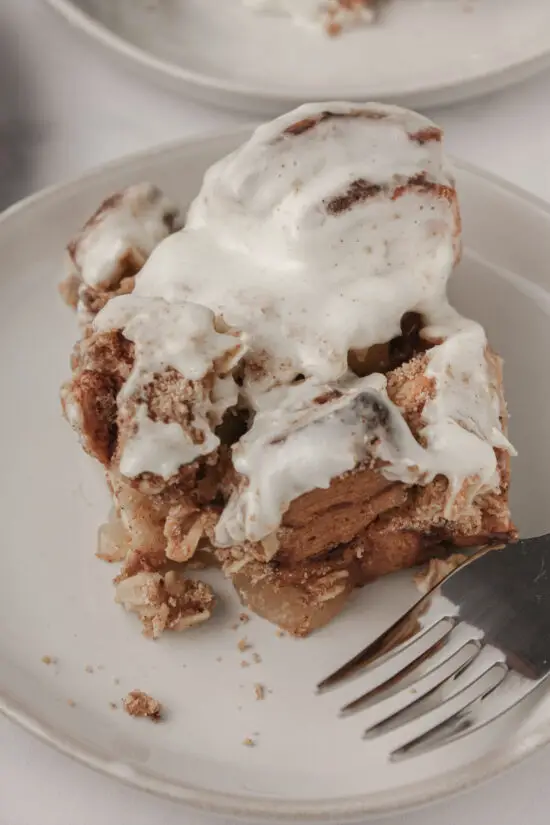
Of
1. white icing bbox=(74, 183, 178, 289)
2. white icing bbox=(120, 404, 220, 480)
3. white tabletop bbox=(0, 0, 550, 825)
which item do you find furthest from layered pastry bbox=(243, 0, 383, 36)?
white icing bbox=(120, 404, 220, 480)

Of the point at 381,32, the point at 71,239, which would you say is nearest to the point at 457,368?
the point at 71,239

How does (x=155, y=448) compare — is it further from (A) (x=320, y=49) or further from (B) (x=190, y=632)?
(A) (x=320, y=49)

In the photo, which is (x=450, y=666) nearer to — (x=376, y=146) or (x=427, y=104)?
(x=376, y=146)

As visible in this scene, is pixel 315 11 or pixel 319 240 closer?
pixel 319 240

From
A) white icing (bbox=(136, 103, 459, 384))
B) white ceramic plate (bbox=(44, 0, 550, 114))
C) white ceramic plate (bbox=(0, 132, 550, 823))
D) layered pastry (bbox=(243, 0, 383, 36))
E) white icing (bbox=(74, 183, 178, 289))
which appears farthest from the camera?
layered pastry (bbox=(243, 0, 383, 36))

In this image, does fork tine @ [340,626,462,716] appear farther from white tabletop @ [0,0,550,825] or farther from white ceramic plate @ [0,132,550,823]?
white tabletop @ [0,0,550,825]

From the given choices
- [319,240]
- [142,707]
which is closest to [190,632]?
[142,707]
